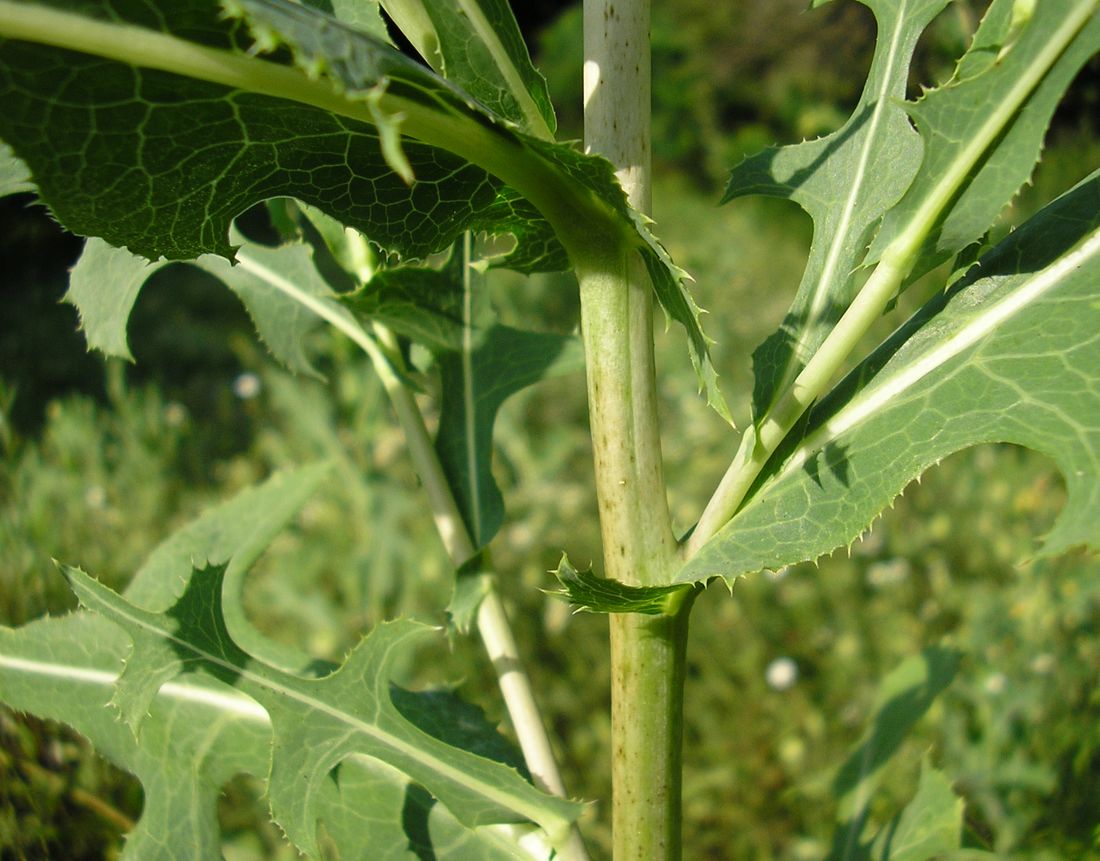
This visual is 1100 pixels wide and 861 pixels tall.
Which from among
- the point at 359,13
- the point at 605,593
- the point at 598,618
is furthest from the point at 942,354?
the point at 598,618

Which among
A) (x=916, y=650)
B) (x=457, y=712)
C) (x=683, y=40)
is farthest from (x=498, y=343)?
(x=683, y=40)

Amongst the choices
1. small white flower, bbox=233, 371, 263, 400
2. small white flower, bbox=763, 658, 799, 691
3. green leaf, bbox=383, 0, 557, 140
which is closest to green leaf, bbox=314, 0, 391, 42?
green leaf, bbox=383, 0, 557, 140

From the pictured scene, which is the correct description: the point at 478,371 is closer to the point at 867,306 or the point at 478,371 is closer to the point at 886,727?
the point at 867,306

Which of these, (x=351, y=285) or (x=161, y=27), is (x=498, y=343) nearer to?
(x=351, y=285)

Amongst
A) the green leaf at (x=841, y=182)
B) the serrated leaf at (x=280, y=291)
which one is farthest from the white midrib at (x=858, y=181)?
the serrated leaf at (x=280, y=291)

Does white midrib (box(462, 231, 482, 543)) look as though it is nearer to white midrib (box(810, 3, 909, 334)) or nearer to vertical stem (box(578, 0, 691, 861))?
vertical stem (box(578, 0, 691, 861))

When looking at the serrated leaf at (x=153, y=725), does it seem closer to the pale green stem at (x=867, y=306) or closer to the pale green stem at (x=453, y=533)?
the pale green stem at (x=453, y=533)

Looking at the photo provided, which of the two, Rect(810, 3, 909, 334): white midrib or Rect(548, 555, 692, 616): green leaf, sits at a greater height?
Rect(810, 3, 909, 334): white midrib
